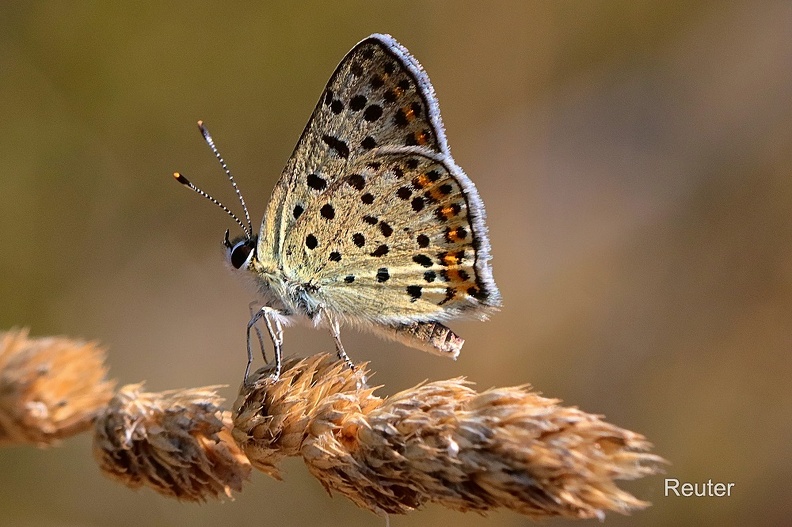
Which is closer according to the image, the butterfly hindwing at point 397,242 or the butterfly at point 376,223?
the butterfly at point 376,223

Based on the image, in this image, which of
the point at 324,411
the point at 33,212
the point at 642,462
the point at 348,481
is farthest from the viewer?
the point at 33,212

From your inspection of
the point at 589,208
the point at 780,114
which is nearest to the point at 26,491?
the point at 589,208

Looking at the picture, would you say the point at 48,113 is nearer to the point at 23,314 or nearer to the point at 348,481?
the point at 23,314

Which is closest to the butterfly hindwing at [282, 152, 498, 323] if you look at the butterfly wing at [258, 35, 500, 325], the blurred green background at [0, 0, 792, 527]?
the butterfly wing at [258, 35, 500, 325]

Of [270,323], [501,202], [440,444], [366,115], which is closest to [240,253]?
[270,323]

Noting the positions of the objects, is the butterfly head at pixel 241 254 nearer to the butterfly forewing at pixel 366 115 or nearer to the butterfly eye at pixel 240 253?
the butterfly eye at pixel 240 253

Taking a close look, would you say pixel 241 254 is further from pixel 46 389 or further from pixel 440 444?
pixel 440 444

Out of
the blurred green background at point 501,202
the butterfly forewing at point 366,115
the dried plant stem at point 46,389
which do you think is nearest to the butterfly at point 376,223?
the butterfly forewing at point 366,115
